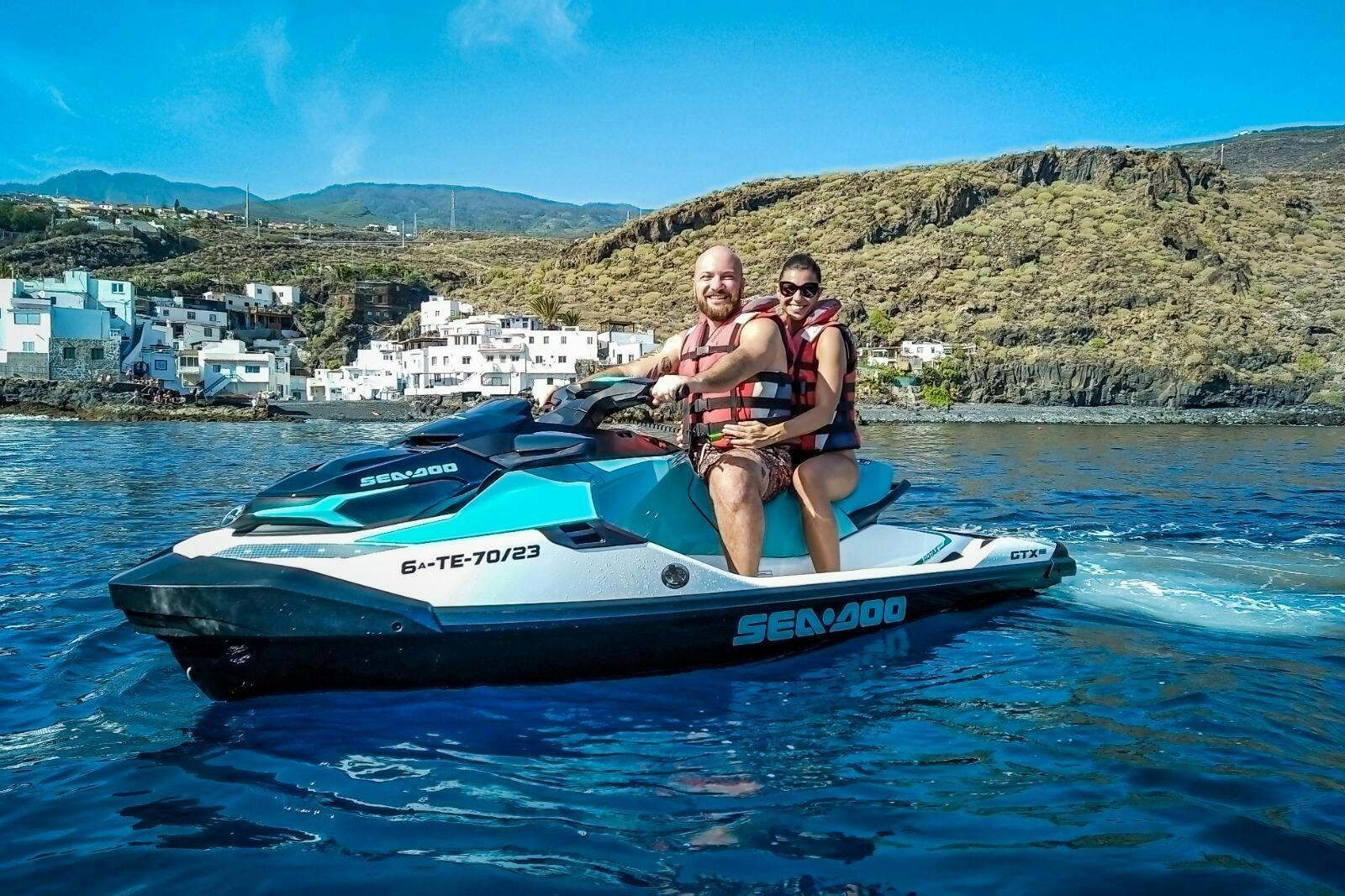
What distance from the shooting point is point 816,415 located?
5.38 m

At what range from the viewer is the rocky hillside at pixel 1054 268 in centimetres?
7094

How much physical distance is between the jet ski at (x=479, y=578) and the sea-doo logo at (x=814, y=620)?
10 mm

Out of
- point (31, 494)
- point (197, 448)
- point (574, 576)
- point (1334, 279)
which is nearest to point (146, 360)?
point (197, 448)

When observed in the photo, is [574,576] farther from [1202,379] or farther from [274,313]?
[274,313]

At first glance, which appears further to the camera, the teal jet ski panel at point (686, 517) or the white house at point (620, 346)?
the white house at point (620, 346)

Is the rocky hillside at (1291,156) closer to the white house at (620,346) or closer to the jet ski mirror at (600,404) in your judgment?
the white house at (620,346)

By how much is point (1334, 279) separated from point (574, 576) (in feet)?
340

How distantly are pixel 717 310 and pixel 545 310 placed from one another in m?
89.8

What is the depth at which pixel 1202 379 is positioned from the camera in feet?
221

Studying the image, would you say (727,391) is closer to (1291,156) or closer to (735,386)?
(735,386)

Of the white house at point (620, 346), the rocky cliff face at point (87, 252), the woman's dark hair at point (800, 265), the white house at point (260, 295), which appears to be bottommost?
the woman's dark hair at point (800, 265)

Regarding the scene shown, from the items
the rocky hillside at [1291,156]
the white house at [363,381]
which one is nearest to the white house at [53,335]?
the white house at [363,381]

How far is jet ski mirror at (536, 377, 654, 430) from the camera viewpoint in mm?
4945

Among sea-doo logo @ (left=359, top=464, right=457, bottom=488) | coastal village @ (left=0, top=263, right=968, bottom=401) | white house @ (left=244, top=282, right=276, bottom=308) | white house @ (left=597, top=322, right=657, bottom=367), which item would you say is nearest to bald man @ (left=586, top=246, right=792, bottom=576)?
sea-doo logo @ (left=359, top=464, right=457, bottom=488)
